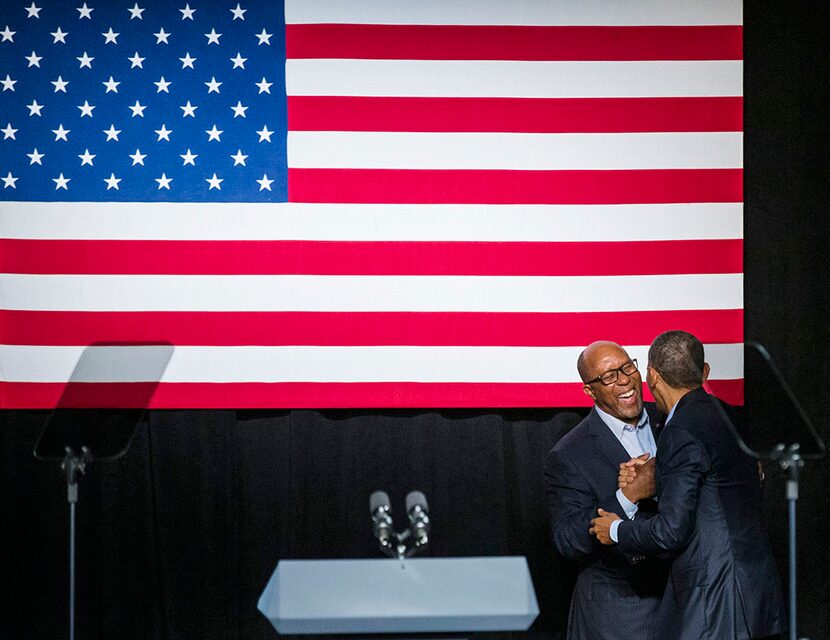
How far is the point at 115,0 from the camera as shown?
3750mm

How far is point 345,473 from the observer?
385cm

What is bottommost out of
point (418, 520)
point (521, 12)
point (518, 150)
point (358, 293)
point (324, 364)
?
point (418, 520)

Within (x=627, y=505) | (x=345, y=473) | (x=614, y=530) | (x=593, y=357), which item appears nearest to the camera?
(x=614, y=530)

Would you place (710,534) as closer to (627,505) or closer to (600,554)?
(627,505)

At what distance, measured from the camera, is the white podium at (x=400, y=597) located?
7.18ft

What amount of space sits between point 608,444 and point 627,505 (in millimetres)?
210

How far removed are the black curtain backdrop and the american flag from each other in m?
0.17

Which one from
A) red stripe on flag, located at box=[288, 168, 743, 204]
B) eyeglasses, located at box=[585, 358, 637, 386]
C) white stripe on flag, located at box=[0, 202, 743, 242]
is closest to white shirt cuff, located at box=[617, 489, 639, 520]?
eyeglasses, located at box=[585, 358, 637, 386]

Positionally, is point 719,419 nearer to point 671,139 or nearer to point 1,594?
point 671,139

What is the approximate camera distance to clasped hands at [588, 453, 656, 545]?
3029 mm

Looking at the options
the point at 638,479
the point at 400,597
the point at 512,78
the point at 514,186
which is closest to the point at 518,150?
the point at 514,186

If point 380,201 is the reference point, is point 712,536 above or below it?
below

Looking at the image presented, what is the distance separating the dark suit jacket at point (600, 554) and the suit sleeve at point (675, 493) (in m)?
0.27

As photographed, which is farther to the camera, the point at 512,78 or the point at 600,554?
the point at 512,78
